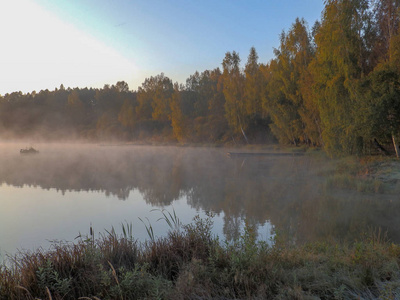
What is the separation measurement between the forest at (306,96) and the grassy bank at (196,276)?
13937mm

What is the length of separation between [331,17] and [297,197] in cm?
1475

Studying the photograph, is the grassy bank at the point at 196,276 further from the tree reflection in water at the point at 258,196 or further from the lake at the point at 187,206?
the tree reflection in water at the point at 258,196

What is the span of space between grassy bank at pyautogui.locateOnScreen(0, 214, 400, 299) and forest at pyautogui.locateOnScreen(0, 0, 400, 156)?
13937mm

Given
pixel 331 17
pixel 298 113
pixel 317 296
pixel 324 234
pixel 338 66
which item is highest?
pixel 331 17

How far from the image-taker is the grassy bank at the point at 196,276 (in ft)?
10.9

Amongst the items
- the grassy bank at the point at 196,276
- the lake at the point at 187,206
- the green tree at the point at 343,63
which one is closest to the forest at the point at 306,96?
the green tree at the point at 343,63

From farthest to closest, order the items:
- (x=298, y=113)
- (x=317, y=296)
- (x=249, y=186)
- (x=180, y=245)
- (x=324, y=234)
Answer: (x=298, y=113) → (x=249, y=186) → (x=324, y=234) → (x=180, y=245) → (x=317, y=296)

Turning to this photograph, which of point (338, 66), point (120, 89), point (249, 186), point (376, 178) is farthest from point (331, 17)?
point (120, 89)

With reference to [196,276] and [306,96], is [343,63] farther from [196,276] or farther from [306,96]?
[196,276]

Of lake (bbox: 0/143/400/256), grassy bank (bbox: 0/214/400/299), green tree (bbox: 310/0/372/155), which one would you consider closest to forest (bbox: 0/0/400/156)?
green tree (bbox: 310/0/372/155)

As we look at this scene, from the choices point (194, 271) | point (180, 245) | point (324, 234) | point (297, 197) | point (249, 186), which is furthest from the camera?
point (249, 186)

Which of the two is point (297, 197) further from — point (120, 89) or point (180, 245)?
point (120, 89)

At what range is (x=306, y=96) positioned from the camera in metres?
29.0

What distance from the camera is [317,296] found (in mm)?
3307
